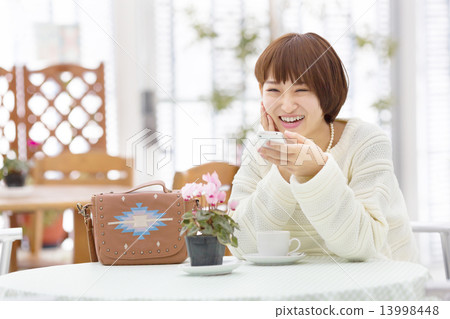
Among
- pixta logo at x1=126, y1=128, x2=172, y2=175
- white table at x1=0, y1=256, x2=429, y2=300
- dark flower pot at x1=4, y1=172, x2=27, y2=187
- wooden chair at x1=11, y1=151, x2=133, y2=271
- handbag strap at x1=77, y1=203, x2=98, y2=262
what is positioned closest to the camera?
white table at x1=0, y1=256, x2=429, y2=300

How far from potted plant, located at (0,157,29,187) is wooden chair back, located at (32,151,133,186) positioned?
1.35ft

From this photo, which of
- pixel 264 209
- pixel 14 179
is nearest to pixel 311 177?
pixel 264 209

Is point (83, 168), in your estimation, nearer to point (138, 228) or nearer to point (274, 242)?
point (138, 228)

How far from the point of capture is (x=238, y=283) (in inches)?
41.3

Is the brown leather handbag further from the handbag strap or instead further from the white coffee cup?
the white coffee cup

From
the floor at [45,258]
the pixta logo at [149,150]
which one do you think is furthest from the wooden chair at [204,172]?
the floor at [45,258]

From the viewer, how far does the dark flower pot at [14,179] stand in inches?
112

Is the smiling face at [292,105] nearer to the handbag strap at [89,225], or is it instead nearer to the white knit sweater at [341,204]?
the white knit sweater at [341,204]

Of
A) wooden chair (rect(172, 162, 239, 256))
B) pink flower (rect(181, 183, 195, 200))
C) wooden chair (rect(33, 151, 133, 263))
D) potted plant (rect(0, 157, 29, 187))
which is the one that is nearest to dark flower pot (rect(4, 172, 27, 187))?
potted plant (rect(0, 157, 29, 187))

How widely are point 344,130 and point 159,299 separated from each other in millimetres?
663

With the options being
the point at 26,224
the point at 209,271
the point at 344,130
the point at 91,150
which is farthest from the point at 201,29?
the point at 209,271

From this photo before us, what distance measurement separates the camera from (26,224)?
386 cm

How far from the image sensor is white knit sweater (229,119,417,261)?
4.02 feet

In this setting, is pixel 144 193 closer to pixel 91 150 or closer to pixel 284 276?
pixel 284 276
